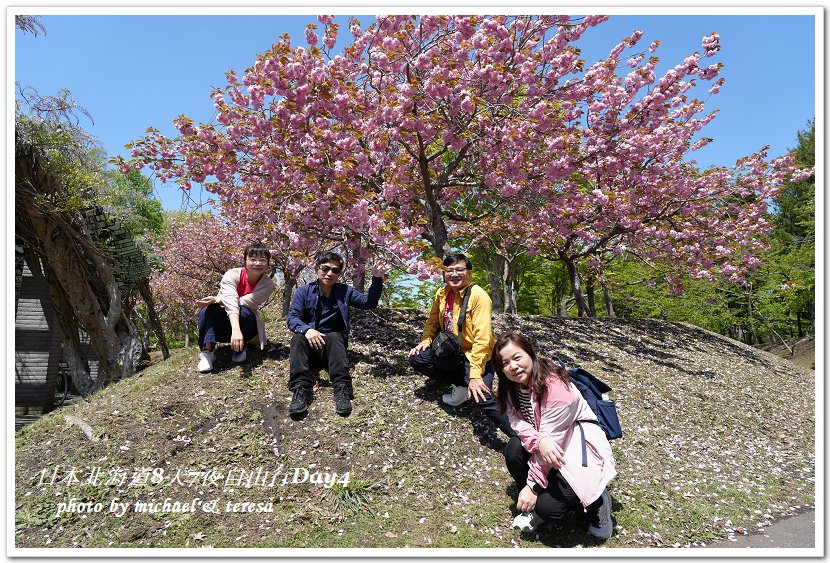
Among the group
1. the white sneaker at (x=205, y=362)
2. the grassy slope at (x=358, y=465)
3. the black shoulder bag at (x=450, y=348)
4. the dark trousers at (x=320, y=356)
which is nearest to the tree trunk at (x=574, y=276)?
the grassy slope at (x=358, y=465)

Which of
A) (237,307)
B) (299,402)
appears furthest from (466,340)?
(237,307)

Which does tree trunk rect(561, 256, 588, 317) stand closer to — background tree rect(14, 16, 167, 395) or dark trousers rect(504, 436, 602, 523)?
dark trousers rect(504, 436, 602, 523)

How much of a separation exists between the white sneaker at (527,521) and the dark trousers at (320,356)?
2.03 m

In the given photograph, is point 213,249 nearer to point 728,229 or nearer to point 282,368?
point 282,368

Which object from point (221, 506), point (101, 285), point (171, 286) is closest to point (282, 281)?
point (101, 285)

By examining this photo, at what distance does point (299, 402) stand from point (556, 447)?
240 cm

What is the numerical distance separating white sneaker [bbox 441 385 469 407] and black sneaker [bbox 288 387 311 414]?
1.41 metres

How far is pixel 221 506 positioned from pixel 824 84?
6.19 metres

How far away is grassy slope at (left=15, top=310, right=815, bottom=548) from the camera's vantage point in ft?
10.5

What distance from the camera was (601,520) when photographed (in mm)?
3133

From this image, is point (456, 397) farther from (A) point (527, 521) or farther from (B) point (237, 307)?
(B) point (237, 307)

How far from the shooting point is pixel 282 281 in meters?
15.1

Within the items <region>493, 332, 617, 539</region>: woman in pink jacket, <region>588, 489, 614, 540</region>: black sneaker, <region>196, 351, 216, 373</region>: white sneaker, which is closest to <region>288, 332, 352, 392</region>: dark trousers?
<region>196, 351, 216, 373</region>: white sneaker

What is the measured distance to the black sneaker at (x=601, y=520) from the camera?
312cm
